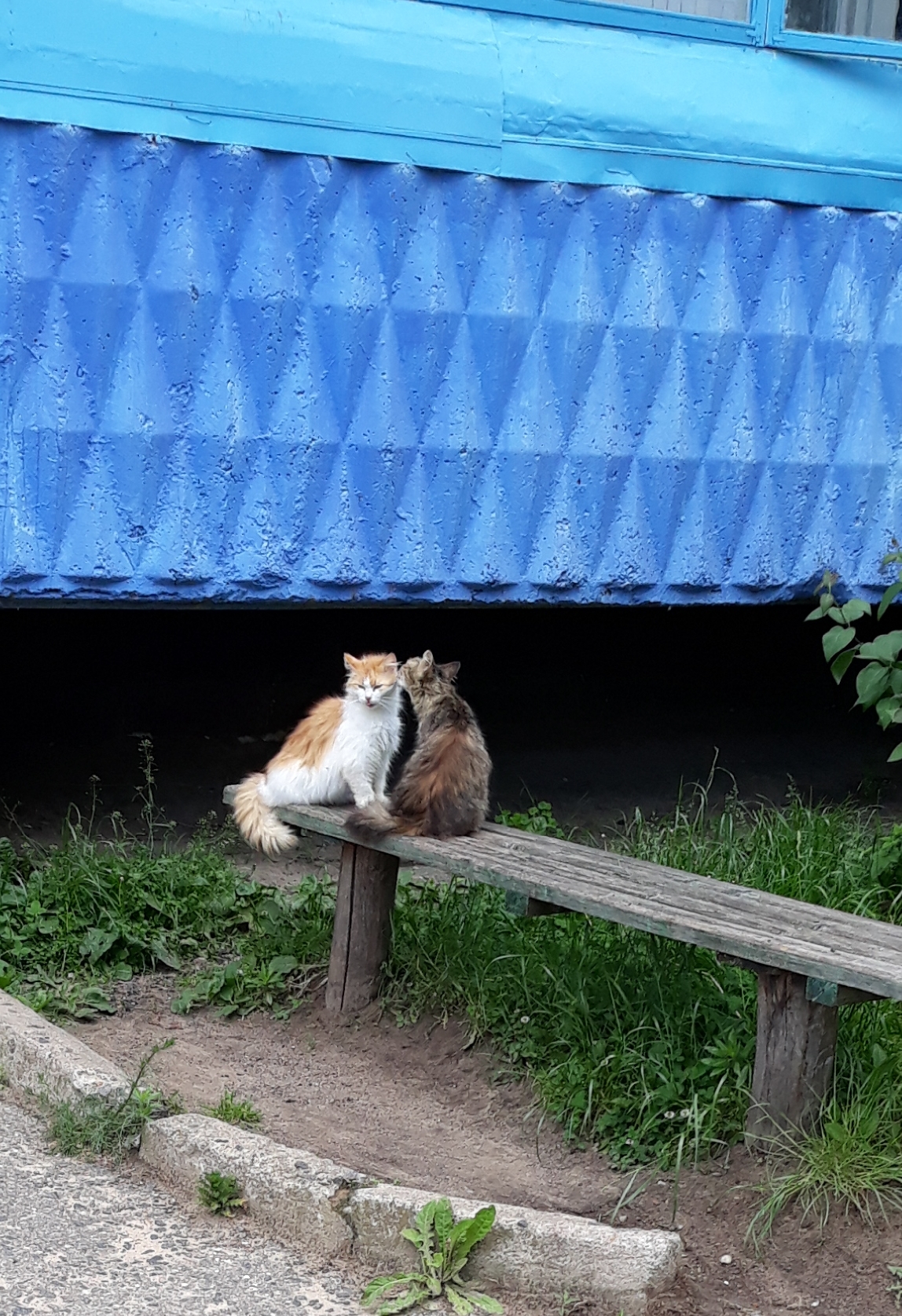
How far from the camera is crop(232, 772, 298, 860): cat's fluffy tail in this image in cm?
469

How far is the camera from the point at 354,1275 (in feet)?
9.86

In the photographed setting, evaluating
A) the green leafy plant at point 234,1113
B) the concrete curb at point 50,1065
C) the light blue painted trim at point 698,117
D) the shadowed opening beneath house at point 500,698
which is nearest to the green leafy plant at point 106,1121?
the concrete curb at point 50,1065

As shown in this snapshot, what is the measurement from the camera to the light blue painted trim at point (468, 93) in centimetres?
509

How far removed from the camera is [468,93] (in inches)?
220

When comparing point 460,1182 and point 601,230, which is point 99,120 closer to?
point 601,230


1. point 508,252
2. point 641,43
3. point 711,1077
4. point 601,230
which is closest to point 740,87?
point 641,43

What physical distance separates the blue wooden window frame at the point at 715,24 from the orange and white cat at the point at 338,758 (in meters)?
2.93

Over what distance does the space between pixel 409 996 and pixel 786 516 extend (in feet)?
9.62

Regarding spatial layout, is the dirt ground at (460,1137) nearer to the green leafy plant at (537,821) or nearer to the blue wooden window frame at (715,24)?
the green leafy plant at (537,821)

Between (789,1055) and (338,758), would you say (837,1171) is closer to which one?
(789,1055)

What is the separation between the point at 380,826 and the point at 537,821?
214 cm

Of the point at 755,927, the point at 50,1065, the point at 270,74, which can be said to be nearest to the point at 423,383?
the point at 270,74

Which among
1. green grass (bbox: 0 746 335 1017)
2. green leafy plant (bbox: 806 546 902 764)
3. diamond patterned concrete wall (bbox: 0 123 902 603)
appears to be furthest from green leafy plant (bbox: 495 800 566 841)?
green leafy plant (bbox: 806 546 902 764)

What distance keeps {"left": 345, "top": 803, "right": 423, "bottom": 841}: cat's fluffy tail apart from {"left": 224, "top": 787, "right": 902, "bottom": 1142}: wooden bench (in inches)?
1.8
